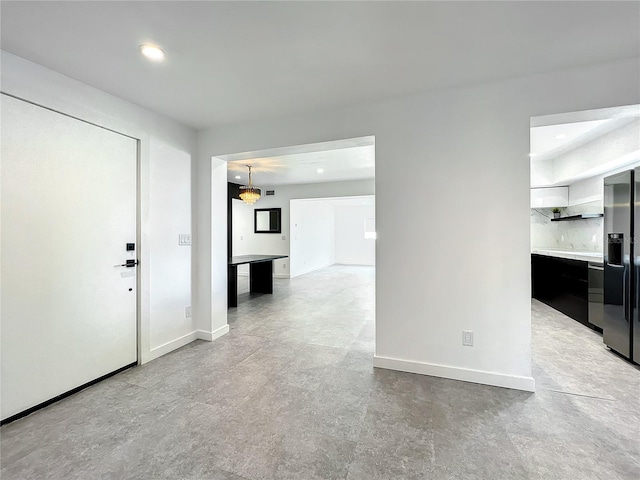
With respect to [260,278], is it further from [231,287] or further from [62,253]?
[62,253]

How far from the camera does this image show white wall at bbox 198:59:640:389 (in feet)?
6.91

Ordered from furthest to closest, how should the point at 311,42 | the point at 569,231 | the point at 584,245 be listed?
the point at 569,231 < the point at 584,245 < the point at 311,42

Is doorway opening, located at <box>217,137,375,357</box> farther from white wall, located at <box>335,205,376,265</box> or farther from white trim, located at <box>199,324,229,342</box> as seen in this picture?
white trim, located at <box>199,324,229,342</box>

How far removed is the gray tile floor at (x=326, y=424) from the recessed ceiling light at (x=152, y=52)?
2415 mm

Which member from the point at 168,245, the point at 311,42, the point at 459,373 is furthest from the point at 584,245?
the point at 168,245

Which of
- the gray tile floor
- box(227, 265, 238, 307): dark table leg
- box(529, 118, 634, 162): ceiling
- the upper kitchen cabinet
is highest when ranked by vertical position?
box(529, 118, 634, 162): ceiling

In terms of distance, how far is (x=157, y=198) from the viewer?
2.75 meters

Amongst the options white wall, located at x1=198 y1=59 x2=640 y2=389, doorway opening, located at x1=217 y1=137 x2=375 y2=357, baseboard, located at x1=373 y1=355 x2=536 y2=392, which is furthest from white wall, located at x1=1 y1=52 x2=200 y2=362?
baseboard, located at x1=373 y1=355 x2=536 y2=392

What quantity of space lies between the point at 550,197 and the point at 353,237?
7317 millimetres

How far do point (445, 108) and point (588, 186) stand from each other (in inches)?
147

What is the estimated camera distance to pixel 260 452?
152 centimetres

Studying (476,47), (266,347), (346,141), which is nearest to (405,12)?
(476,47)

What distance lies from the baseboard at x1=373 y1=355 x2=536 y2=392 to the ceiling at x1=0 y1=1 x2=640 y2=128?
2.34 meters

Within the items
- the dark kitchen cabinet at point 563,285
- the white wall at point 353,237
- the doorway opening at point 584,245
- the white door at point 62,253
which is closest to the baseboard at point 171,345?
the white door at point 62,253
